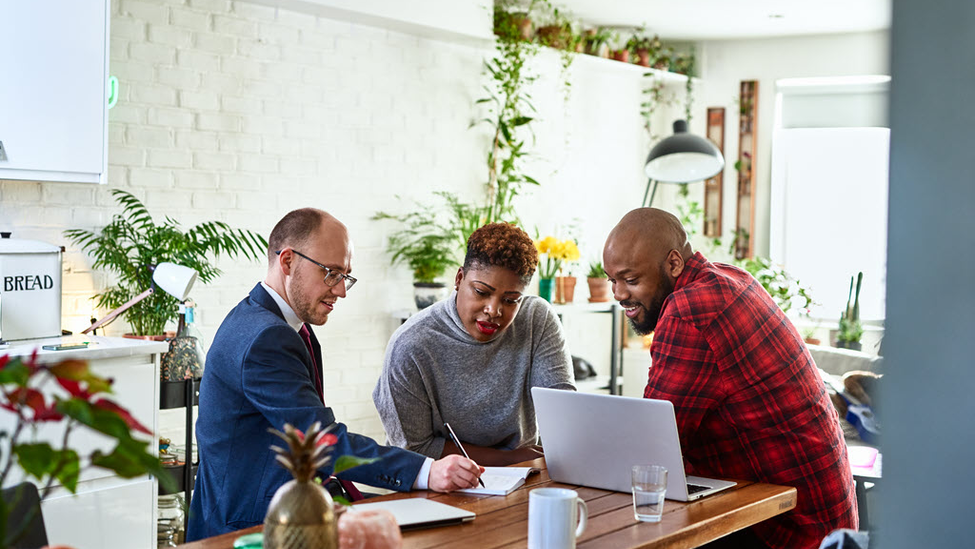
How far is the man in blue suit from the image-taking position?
6.86 feet

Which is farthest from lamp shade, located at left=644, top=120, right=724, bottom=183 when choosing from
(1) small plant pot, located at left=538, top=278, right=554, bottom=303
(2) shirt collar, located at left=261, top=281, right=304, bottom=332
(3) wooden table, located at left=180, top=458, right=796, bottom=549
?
(2) shirt collar, located at left=261, top=281, right=304, bottom=332

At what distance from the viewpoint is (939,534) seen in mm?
821

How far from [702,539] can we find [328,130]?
3.37m

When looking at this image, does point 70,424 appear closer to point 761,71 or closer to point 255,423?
Answer: point 255,423

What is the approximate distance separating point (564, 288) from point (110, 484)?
3127 millimetres

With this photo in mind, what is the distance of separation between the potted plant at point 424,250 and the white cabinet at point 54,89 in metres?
1.80

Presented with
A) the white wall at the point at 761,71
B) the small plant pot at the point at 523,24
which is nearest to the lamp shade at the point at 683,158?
the small plant pot at the point at 523,24

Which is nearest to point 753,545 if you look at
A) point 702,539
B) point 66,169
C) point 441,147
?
point 702,539

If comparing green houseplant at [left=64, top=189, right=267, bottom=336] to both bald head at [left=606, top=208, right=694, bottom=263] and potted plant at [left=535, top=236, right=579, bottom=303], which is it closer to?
bald head at [left=606, top=208, right=694, bottom=263]

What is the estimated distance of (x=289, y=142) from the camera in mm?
4668

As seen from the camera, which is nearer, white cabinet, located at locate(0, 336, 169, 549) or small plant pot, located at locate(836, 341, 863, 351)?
white cabinet, located at locate(0, 336, 169, 549)

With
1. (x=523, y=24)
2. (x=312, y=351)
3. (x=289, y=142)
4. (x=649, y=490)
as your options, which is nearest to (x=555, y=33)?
(x=523, y=24)

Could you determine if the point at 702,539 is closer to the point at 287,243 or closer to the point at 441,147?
the point at 287,243

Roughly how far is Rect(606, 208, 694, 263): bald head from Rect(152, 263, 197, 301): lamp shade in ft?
5.04
